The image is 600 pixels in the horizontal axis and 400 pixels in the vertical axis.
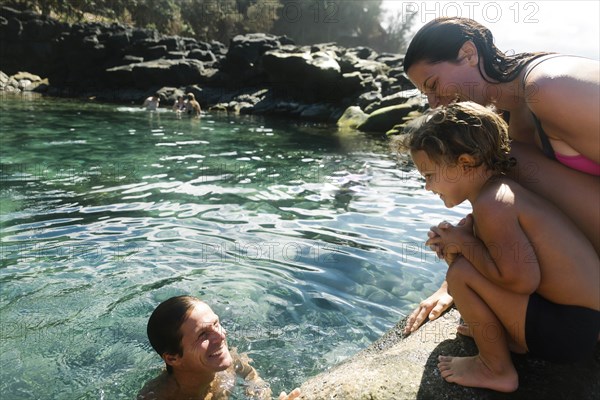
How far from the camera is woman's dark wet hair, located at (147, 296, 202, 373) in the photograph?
296 centimetres

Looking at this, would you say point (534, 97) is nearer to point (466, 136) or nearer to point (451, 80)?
point (466, 136)

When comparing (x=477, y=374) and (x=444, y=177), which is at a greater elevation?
(x=444, y=177)

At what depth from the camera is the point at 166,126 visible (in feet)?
56.7

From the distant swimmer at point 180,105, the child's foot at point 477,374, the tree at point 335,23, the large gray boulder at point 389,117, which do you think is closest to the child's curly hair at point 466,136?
the child's foot at point 477,374

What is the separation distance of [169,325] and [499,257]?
6.32 ft

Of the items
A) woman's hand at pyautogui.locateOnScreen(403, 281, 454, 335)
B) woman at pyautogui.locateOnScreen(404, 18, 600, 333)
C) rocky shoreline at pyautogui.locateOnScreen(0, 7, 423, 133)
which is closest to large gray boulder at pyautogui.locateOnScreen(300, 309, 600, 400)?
woman's hand at pyautogui.locateOnScreen(403, 281, 454, 335)

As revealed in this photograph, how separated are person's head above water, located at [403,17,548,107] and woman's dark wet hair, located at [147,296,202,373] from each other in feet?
6.36

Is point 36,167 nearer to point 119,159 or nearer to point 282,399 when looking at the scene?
point 119,159

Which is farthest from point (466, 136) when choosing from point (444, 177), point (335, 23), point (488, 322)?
point (335, 23)

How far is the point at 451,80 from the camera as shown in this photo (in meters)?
2.57

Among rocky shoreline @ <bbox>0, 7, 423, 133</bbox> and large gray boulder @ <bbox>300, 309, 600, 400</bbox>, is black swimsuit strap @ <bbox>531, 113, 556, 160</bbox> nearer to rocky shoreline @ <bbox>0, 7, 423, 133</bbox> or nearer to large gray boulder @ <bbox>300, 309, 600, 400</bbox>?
large gray boulder @ <bbox>300, 309, 600, 400</bbox>

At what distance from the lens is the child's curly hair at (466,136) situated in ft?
7.11

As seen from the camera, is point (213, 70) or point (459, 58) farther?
point (213, 70)

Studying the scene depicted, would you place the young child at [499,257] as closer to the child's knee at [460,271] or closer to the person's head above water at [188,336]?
the child's knee at [460,271]
